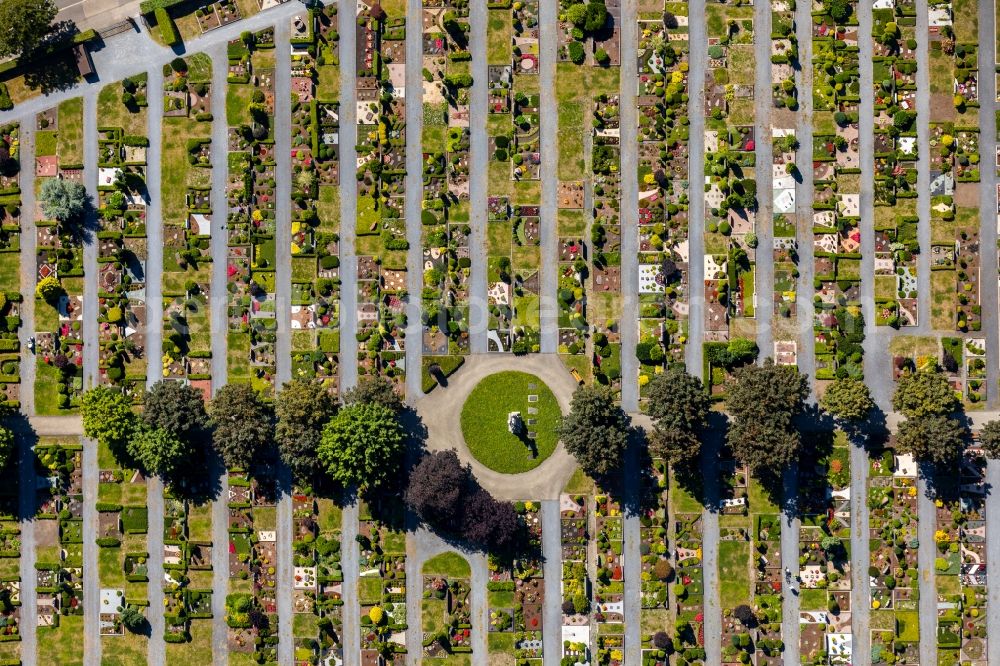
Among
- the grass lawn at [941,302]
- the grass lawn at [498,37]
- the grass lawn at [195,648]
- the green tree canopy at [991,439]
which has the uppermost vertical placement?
the grass lawn at [498,37]

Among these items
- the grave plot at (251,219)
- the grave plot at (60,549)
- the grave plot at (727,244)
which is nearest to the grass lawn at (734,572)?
the grave plot at (727,244)

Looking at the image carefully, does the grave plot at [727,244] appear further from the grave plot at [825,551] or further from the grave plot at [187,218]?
the grave plot at [187,218]

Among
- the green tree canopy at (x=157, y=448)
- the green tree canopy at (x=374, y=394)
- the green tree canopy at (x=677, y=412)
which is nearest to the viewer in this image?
the green tree canopy at (x=677, y=412)

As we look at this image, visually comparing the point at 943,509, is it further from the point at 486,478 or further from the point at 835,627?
the point at 486,478

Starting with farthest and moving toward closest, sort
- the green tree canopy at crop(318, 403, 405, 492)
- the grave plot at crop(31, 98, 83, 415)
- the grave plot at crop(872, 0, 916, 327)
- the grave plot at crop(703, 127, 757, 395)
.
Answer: the grave plot at crop(31, 98, 83, 415)
the grave plot at crop(703, 127, 757, 395)
the grave plot at crop(872, 0, 916, 327)
the green tree canopy at crop(318, 403, 405, 492)

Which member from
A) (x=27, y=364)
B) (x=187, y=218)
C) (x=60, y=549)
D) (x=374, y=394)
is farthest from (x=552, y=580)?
(x=27, y=364)

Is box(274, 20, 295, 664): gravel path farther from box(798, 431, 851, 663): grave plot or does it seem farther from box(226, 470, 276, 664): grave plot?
box(798, 431, 851, 663): grave plot

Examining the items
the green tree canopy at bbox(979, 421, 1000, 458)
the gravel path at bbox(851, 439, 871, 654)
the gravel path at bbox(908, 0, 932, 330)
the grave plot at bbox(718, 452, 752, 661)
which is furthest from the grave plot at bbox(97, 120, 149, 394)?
the green tree canopy at bbox(979, 421, 1000, 458)

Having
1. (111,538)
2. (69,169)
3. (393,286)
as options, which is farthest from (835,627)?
(69,169)
